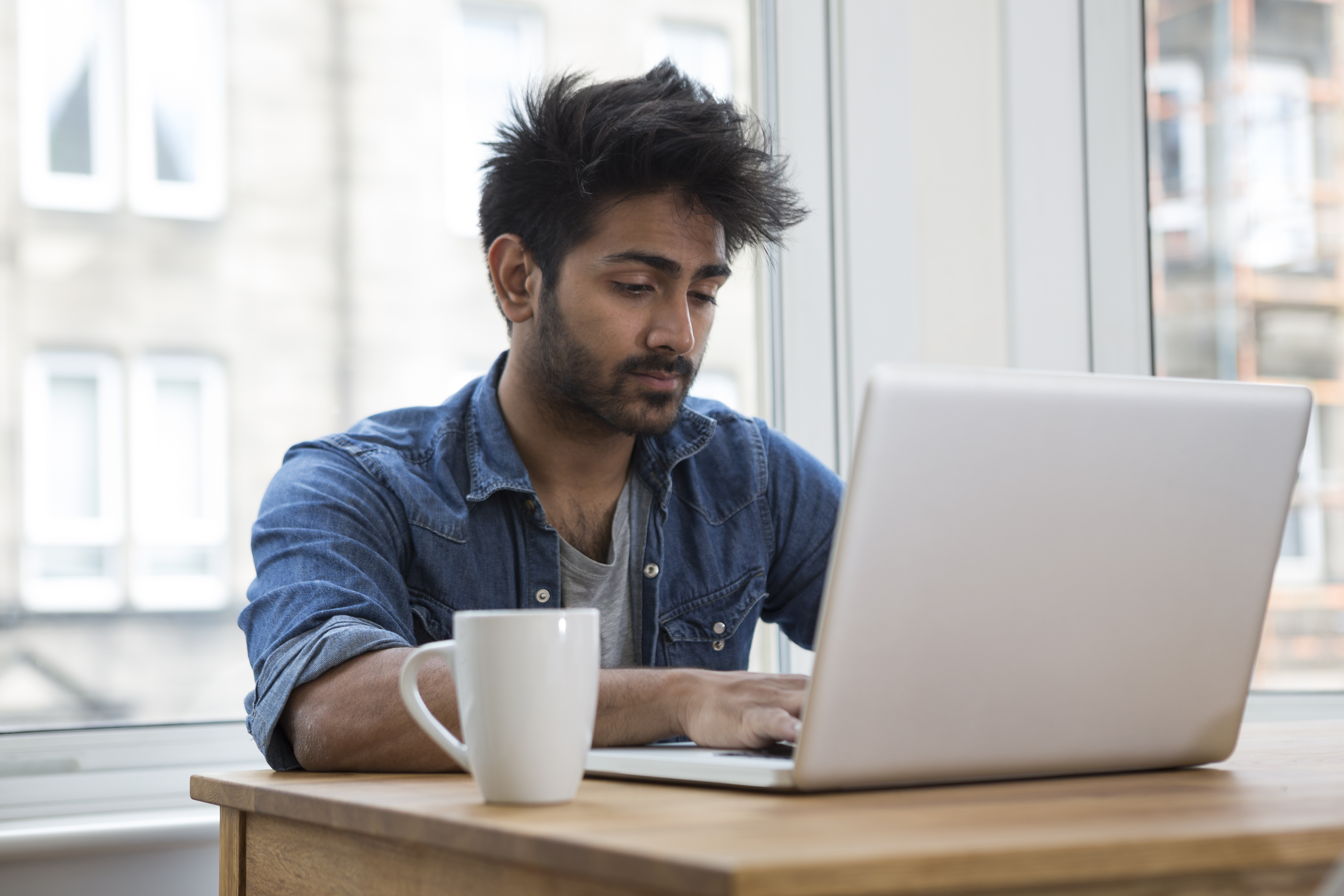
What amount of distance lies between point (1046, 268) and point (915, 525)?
1561 millimetres

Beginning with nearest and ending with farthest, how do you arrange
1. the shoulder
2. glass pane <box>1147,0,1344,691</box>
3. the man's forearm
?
the man's forearm, the shoulder, glass pane <box>1147,0,1344,691</box>

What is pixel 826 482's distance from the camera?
5.44ft

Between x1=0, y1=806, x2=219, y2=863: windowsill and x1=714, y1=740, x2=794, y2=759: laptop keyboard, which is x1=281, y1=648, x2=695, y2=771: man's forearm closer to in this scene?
x1=714, y1=740, x2=794, y2=759: laptop keyboard

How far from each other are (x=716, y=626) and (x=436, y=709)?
1.93 feet

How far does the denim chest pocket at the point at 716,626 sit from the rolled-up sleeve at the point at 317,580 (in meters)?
0.30

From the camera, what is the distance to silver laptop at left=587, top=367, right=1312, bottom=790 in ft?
2.22

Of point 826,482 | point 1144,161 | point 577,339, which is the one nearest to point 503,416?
point 577,339

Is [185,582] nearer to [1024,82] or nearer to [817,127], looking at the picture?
[817,127]

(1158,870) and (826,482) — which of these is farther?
(826,482)

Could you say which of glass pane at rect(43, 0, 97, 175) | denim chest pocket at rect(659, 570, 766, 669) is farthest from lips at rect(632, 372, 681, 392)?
glass pane at rect(43, 0, 97, 175)

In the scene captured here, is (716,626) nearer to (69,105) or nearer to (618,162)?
(618,162)

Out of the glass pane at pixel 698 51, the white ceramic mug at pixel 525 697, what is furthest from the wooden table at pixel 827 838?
the glass pane at pixel 698 51

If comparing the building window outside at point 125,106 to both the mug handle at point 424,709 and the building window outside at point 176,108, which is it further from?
the mug handle at point 424,709

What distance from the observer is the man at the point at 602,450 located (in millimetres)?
1341
